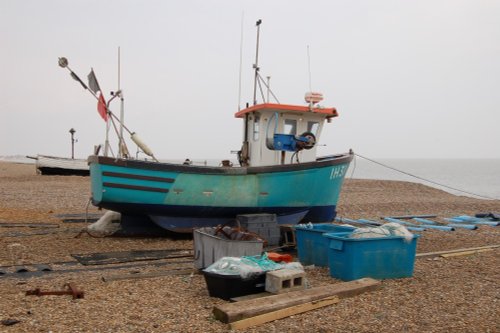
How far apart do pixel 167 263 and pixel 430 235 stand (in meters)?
5.74

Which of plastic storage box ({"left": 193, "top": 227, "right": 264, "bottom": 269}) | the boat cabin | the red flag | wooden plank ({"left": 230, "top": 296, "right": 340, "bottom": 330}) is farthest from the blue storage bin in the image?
the red flag

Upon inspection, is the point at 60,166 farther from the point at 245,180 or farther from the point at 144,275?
the point at 144,275

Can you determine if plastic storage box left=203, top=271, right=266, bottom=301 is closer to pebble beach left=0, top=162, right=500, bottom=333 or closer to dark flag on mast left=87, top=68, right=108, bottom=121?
pebble beach left=0, top=162, right=500, bottom=333

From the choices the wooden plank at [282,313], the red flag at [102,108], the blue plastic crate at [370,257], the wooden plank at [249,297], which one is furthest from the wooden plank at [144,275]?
the red flag at [102,108]

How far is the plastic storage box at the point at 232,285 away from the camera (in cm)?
512

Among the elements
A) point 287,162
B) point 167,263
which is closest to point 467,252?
point 287,162

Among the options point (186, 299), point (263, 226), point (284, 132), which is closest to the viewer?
point (186, 299)

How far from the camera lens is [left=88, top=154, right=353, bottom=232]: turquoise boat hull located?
885 centimetres

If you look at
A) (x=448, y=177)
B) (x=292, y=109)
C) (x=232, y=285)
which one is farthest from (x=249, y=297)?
(x=448, y=177)

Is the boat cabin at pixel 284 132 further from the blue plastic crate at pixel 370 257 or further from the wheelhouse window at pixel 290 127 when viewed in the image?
the blue plastic crate at pixel 370 257

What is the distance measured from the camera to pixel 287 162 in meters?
10.5

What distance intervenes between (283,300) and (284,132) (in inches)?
243

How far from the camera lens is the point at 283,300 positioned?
4781 millimetres

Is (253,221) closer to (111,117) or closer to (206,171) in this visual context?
(206,171)
